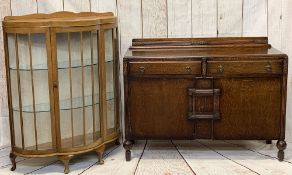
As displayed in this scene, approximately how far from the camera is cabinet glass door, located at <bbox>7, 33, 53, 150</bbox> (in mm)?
2855

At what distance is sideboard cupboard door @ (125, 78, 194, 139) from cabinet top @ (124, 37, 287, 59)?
0.68 feet

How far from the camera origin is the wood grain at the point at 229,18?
340cm

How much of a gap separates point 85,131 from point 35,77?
50cm

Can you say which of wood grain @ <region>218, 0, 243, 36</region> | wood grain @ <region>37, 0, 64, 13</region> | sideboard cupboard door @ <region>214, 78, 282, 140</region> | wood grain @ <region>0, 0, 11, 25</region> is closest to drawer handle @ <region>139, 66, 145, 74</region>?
sideboard cupboard door @ <region>214, 78, 282, 140</region>

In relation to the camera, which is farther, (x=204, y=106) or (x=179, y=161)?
(x=179, y=161)

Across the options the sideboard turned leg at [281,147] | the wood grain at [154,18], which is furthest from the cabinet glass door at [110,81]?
the sideboard turned leg at [281,147]

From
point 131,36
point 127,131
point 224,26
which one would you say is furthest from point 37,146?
point 224,26

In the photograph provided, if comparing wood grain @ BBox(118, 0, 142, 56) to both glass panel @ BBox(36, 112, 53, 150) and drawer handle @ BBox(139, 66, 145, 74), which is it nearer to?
drawer handle @ BBox(139, 66, 145, 74)

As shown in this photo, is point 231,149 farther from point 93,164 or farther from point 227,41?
point 93,164

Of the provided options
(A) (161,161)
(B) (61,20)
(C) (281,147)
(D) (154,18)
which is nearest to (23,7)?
(B) (61,20)

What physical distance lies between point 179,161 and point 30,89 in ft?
3.75

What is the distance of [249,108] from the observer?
2.95 m

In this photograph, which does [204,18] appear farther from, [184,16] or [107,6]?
[107,6]

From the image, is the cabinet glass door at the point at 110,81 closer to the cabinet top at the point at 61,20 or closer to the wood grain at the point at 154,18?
the cabinet top at the point at 61,20
